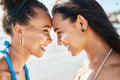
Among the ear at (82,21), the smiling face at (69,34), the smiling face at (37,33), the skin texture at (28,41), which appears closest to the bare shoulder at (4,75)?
the skin texture at (28,41)

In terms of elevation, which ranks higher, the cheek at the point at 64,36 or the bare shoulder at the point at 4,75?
the cheek at the point at 64,36

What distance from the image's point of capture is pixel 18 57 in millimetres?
1353

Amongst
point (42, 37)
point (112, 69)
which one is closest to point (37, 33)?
point (42, 37)

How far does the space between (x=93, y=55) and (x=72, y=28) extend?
159mm

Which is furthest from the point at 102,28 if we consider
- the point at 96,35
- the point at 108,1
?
A: the point at 108,1

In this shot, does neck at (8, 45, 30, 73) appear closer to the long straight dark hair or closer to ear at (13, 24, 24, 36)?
ear at (13, 24, 24, 36)

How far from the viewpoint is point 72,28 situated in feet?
4.32

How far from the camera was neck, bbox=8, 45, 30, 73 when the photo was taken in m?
1.33

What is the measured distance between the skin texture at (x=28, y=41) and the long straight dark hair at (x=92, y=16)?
9 cm

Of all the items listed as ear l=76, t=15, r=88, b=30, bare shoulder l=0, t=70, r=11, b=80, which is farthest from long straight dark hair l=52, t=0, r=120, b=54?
bare shoulder l=0, t=70, r=11, b=80

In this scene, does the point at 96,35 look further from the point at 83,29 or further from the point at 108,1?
the point at 108,1

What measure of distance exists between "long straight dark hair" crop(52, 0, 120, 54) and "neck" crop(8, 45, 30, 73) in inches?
9.8

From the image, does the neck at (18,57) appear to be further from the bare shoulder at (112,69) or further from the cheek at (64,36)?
the bare shoulder at (112,69)

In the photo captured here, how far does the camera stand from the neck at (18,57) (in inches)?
52.4
